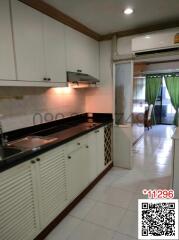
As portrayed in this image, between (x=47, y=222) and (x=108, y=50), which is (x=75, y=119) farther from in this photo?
(x=47, y=222)

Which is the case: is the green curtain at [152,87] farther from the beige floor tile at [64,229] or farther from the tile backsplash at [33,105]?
the beige floor tile at [64,229]

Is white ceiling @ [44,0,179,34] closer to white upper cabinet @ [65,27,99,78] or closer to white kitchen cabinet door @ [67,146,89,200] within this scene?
white upper cabinet @ [65,27,99,78]

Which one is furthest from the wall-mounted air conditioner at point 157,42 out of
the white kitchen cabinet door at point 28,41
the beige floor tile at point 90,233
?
the beige floor tile at point 90,233

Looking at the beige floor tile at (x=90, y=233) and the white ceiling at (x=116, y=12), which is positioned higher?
the white ceiling at (x=116, y=12)

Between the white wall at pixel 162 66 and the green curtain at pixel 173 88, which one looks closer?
the white wall at pixel 162 66

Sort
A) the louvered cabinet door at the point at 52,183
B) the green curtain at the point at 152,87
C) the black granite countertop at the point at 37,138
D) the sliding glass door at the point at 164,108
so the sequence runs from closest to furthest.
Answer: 1. the black granite countertop at the point at 37,138
2. the louvered cabinet door at the point at 52,183
3. the green curtain at the point at 152,87
4. the sliding glass door at the point at 164,108

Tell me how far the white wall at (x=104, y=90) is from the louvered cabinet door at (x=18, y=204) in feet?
6.71

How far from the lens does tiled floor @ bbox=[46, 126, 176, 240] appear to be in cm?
190

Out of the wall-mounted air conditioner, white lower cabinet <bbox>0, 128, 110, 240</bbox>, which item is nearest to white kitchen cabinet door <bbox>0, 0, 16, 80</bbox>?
white lower cabinet <bbox>0, 128, 110, 240</bbox>

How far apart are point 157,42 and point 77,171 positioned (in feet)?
7.00

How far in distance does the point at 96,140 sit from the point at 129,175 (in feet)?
3.05

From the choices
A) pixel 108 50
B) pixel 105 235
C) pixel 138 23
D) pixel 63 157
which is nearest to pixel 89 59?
pixel 108 50

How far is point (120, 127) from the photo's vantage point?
337cm

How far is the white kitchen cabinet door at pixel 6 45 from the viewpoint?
1650 mm
